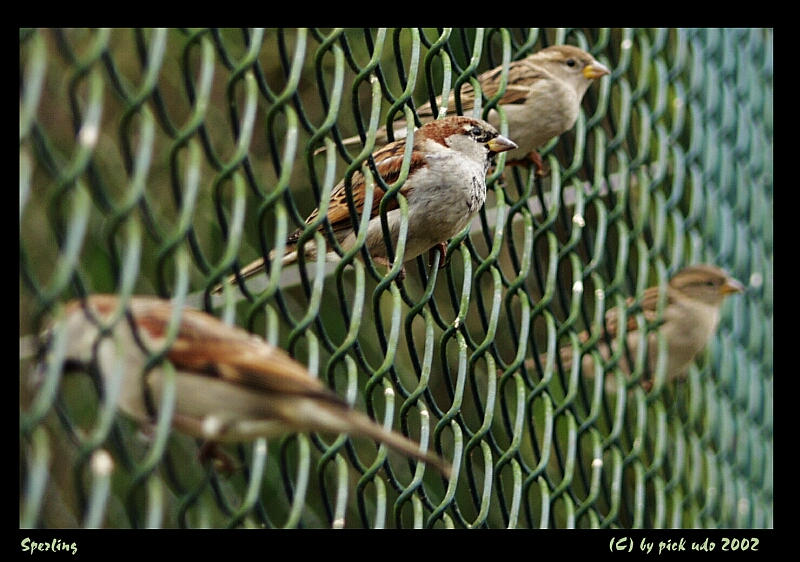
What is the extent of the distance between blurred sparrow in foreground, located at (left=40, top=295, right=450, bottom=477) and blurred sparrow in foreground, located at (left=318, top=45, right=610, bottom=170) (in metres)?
1.56

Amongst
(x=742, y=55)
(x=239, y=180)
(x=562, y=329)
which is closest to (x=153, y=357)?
(x=239, y=180)

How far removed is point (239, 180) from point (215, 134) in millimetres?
1788

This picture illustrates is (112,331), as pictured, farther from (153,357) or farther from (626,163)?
(626,163)

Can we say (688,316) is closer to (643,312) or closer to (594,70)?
(643,312)

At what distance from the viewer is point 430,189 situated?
242 centimetres

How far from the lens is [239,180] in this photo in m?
1.81

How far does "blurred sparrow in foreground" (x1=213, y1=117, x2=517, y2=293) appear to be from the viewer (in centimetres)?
239

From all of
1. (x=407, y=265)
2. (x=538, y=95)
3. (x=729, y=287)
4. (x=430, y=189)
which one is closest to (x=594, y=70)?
(x=538, y=95)

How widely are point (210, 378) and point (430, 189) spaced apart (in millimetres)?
1013

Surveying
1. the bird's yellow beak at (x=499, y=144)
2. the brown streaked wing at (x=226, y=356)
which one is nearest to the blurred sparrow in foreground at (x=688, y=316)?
the bird's yellow beak at (x=499, y=144)

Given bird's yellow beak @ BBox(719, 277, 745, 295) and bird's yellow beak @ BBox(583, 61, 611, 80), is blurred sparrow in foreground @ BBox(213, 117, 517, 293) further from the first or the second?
bird's yellow beak @ BBox(719, 277, 745, 295)

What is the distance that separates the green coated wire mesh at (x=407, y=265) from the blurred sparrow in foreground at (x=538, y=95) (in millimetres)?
50

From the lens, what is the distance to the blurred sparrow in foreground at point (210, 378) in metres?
1.41

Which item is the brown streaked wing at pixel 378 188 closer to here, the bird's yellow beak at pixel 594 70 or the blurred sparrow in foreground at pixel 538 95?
the blurred sparrow in foreground at pixel 538 95
